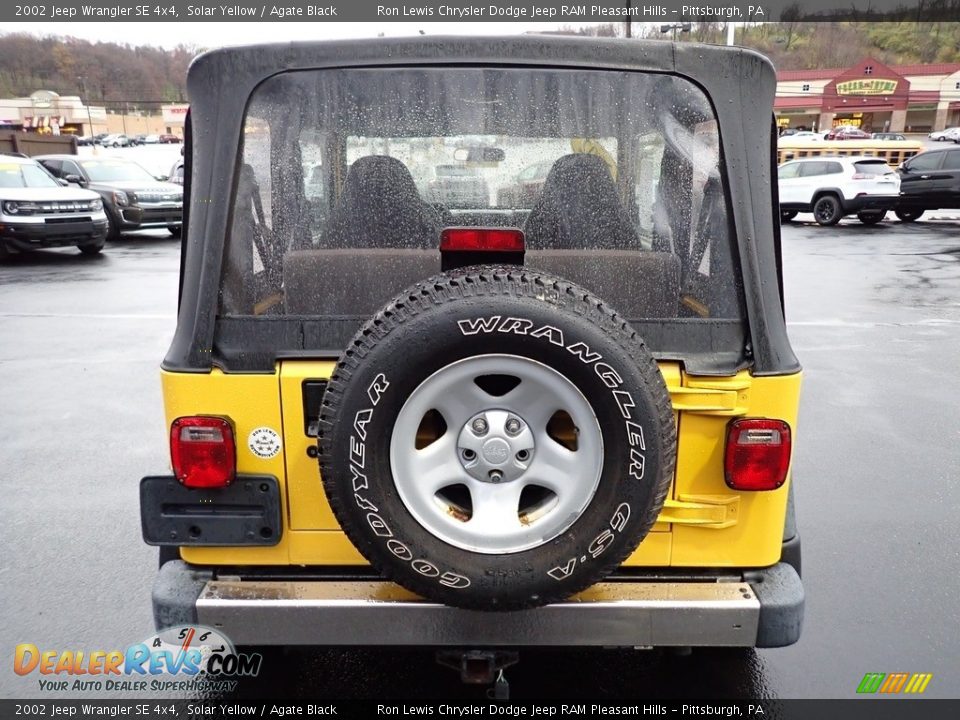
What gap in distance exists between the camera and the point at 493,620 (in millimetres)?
2275

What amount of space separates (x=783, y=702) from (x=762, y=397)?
4.20 feet

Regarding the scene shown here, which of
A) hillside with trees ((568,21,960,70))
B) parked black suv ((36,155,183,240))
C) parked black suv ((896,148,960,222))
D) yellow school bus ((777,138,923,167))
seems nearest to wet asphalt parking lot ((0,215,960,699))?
parked black suv ((36,155,183,240))

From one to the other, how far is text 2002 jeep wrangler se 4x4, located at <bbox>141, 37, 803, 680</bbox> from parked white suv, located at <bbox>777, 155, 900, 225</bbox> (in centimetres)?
1923

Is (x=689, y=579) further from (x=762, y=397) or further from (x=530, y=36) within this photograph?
(x=530, y=36)

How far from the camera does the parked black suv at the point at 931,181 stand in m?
18.9

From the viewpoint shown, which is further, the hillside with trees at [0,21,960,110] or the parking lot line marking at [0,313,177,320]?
the hillside with trees at [0,21,960,110]

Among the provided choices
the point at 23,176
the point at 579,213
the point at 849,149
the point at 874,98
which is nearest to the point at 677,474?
the point at 579,213

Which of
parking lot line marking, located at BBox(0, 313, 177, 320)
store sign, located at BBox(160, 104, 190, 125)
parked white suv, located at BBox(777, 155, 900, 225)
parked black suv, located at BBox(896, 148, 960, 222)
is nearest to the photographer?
parking lot line marking, located at BBox(0, 313, 177, 320)

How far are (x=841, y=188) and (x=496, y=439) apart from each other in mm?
19972

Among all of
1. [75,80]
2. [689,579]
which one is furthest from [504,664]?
[75,80]

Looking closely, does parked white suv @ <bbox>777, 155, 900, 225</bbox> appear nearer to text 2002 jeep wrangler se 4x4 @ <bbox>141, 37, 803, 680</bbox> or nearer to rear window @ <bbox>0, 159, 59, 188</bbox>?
rear window @ <bbox>0, 159, 59, 188</bbox>

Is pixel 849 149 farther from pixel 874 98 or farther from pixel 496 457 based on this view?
pixel 874 98

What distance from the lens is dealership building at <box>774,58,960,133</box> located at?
74.4 m

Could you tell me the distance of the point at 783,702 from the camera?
2.83m
